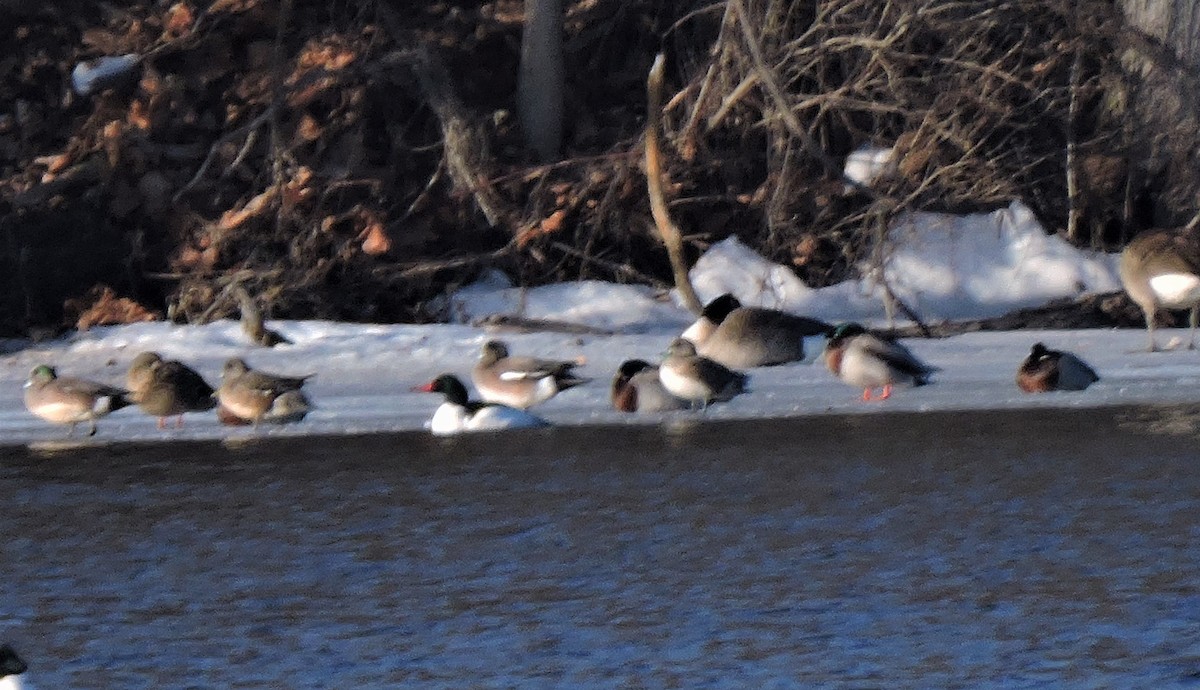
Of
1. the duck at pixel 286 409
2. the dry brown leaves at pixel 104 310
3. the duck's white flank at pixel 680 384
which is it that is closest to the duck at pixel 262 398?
the duck at pixel 286 409

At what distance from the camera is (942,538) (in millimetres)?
8562

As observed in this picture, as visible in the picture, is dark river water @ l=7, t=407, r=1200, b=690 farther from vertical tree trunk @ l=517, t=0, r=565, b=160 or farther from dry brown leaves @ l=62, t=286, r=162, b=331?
vertical tree trunk @ l=517, t=0, r=565, b=160

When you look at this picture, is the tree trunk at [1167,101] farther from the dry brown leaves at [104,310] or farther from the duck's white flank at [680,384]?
the dry brown leaves at [104,310]

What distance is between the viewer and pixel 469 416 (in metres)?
12.2

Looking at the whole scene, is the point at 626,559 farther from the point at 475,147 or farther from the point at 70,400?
the point at 475,147

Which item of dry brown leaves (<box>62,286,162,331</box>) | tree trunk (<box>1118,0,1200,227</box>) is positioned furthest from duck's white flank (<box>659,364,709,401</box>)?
tree trunk (<box>1118,0,1200,227</box>)

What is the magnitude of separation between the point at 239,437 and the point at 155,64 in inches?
274

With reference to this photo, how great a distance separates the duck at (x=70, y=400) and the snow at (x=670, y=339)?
6.5 inches

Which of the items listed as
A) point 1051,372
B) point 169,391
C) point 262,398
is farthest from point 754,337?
point 169,391

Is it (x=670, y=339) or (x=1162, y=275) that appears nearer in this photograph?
(x=1162, y=275)

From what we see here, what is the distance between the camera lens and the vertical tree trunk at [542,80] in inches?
730

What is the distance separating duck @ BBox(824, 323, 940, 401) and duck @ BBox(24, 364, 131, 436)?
432 centimetres

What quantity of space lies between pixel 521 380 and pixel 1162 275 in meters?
4.65

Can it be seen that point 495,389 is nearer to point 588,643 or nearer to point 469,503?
point 469,503
